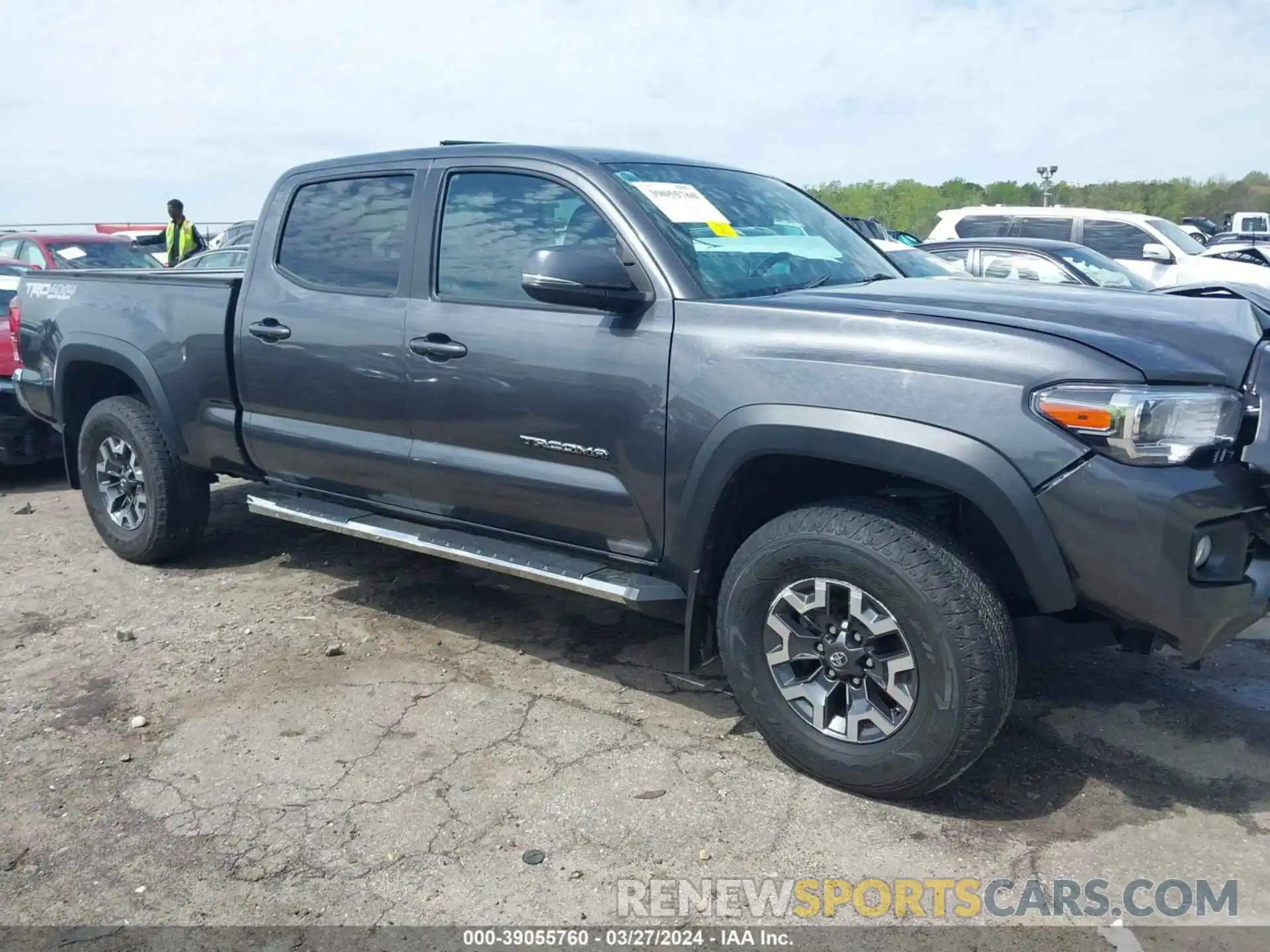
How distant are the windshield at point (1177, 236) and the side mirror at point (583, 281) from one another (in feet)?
37.1

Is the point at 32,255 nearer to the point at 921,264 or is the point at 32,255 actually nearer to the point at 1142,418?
the point at 921,264

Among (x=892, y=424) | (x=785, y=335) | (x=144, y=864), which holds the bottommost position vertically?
(x=144, y=864)

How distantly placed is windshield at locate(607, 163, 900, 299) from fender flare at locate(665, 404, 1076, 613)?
53 cm

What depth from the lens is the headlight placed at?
2523 mm

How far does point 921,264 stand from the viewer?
7.67 m

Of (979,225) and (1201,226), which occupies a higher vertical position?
(979,225)

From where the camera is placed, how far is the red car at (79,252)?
1078 centimetres

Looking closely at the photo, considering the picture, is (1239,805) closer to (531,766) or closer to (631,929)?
(631,929)

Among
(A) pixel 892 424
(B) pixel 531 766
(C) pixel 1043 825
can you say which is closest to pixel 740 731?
(B) pixel 531 766

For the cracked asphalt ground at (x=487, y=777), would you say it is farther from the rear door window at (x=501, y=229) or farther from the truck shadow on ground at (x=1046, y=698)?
the rear door window at (x=501, y=229)

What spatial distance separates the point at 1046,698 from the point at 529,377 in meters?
2.12

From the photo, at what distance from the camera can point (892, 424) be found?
2748 mm

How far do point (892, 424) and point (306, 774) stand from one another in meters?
2.06

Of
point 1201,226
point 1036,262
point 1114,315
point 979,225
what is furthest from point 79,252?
point 1201,226
